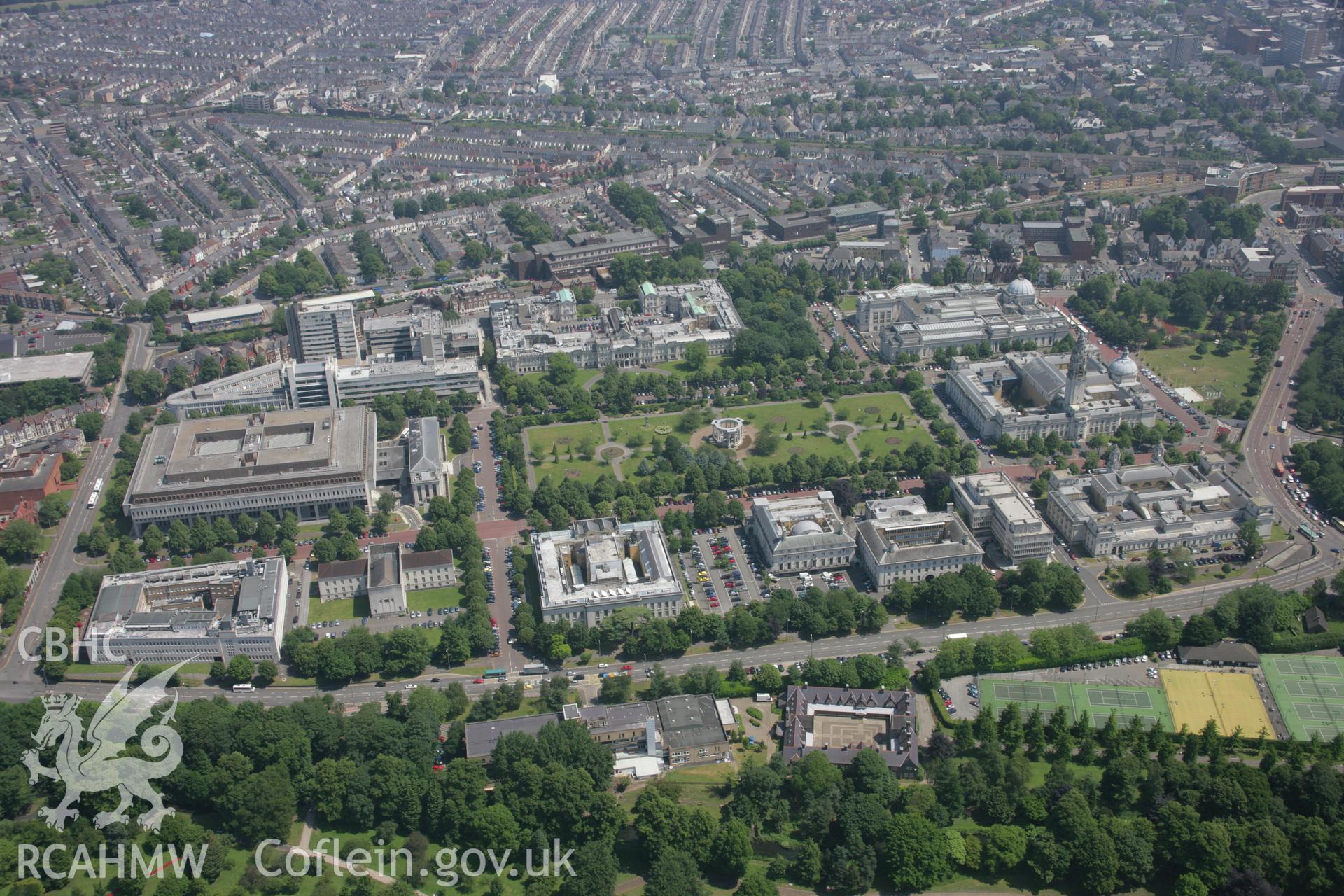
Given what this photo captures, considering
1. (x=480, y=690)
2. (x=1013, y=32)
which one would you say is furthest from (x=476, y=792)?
(x=1013, y=32)

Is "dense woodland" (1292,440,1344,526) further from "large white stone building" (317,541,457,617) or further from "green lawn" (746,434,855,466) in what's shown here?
"large white stone building" (317,541,457,617)

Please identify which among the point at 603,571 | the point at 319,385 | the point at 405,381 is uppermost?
the point at 603,571

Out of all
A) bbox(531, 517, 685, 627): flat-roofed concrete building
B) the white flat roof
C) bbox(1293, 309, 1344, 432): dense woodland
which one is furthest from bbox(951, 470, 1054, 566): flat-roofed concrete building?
the white flat roof

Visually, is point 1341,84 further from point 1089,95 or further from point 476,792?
point 476,792

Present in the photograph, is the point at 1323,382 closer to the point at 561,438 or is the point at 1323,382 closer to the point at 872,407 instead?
the point at 872,407

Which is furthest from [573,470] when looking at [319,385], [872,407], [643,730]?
[643,730]

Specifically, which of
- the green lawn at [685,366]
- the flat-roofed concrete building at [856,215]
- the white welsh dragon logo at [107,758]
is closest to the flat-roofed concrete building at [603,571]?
the white welsh dragon logo at [107,758]

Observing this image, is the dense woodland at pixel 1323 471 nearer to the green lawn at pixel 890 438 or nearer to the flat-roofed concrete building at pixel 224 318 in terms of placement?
the green lawn at pixel 890 438
